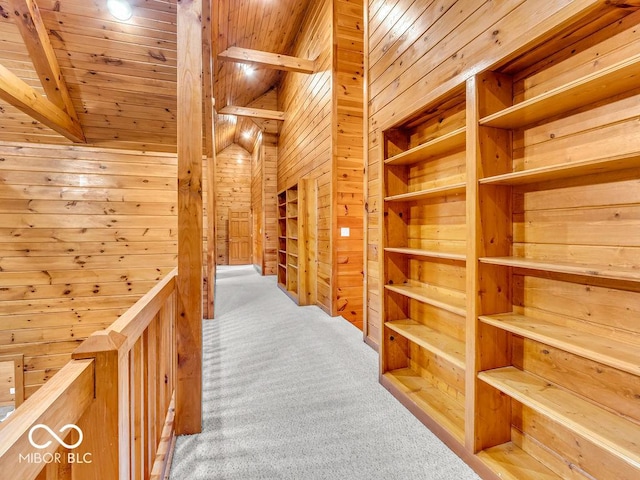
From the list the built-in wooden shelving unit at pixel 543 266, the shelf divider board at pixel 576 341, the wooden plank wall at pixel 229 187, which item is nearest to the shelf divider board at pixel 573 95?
the built-in wooden shelving unit at pixel 543 266

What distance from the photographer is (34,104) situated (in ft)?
8.37

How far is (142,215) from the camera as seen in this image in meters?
3.78

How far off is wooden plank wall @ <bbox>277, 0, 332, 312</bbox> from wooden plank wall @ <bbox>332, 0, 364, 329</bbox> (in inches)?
4.8

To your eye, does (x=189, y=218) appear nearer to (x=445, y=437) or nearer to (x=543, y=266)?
(x=543, y=266)

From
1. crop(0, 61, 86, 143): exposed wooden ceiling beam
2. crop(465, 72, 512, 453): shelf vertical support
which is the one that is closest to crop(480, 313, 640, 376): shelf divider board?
crop(465, 72, 512, 453): shelf vertical support

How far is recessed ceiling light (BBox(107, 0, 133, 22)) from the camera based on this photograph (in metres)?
2.57

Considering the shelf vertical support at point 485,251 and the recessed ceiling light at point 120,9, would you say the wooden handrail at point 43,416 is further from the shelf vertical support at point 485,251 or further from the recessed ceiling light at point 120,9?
the recessed ceiling light at point 120,9

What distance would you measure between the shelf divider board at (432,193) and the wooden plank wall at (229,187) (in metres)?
9.20

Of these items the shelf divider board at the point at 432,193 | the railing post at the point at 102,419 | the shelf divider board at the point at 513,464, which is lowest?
the shelf divider board at the point at 513,464

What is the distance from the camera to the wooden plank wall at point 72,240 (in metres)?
3.45

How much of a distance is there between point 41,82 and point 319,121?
3.06 meters

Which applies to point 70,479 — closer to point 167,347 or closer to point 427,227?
point 167,347

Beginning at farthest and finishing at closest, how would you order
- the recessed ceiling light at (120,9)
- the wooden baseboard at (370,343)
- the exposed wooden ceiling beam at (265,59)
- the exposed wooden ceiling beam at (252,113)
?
1. the exposed wooden ceiling beam at (252,113)
2. the exposed wooden ceiling beam at (265,59)
3. the wooden baseboard at (370,343)
4. the recessed ceiling light at (120,9)

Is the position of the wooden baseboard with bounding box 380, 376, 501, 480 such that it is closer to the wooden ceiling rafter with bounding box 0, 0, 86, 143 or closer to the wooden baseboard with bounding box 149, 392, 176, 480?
the wooden baseboard with bounding box 149, 392, 176, 480
